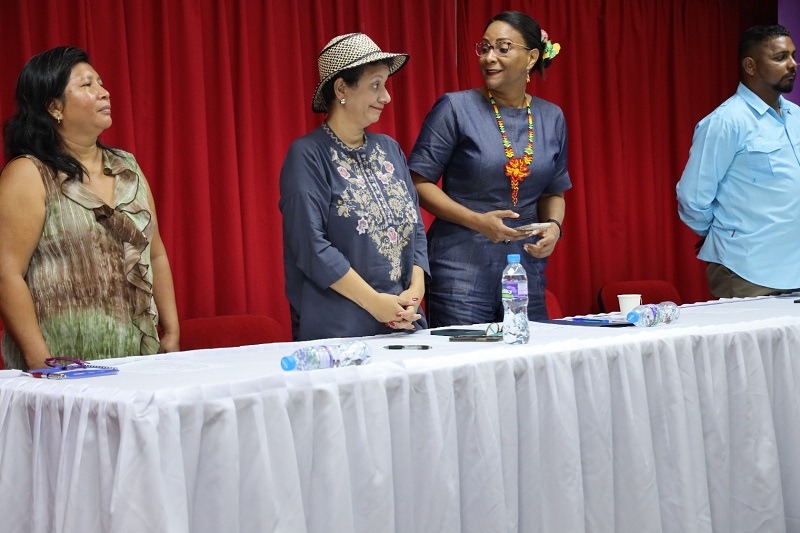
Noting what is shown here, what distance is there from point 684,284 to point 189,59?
12.1 ft

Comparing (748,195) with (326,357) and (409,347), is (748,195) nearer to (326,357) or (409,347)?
(409,347)

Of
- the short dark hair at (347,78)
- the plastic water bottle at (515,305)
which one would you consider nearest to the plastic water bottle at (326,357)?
the plastic water bottle at (515,305)

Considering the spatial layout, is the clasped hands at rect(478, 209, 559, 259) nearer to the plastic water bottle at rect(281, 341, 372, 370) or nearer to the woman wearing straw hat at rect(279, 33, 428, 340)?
the woman wearing straw hat at rect(279, 33, 428, 340)

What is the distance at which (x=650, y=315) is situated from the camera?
7.86 ft

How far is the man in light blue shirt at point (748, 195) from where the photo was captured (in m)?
3.40

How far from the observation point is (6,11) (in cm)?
343

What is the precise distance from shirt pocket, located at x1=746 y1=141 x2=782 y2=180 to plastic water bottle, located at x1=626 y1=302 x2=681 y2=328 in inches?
48.7

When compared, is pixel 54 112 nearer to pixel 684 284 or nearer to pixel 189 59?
pixel 189 59

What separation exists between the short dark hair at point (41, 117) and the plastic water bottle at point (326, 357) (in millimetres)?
935

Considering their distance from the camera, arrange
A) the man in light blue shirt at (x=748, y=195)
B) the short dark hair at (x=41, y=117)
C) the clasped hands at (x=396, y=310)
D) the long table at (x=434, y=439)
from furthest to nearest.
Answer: the man in light blue shirt at (x=748, y=195), the clasped hands at (x=396, y=310), the short dark hair at (x=41, y=117), the long table at (x=434, y=439)

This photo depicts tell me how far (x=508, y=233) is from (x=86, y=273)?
1222mm

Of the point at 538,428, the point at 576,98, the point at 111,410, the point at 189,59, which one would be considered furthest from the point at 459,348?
the point at 576,98

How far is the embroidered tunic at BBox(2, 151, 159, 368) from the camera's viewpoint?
222 centimetres

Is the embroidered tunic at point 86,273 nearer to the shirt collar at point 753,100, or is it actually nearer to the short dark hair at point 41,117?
the short dark hair at point 41,117
